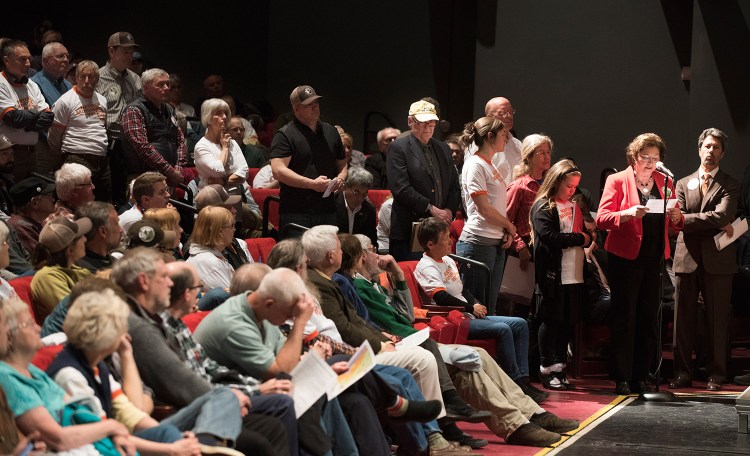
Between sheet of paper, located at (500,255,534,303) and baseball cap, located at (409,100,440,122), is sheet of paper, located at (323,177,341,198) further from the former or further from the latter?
sheet of paper, located at (500,255,534,303)

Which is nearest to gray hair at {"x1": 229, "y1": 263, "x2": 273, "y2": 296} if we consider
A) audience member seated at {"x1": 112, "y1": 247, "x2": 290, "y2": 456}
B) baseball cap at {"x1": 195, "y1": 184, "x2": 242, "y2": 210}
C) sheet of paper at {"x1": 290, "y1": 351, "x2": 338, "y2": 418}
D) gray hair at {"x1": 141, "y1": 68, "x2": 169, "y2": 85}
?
sheet of paper at {"x1": 290, "y1": 351, "x2": 338, "y2": 418}

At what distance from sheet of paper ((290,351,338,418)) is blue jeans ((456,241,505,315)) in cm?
295

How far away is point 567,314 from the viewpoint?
25.4 feet

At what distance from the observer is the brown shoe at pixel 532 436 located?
5.95 meters

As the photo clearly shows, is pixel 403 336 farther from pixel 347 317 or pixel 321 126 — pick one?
pixel 321 126

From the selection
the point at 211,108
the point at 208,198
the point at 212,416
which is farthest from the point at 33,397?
the point at 211,108

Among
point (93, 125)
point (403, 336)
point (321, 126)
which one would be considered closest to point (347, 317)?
point (403, 336)

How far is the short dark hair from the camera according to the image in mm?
6824

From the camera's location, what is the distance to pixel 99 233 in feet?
17.3

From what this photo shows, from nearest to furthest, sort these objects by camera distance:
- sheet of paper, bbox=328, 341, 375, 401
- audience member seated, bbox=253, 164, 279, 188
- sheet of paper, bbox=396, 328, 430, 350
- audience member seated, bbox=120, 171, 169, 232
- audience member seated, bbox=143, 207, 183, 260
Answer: sheet of paper, bbox=328, 341, 375, 401 → sheet of paper, bbox=396, 328, 430, 350 → audience member seated, bbox=143, 207, 183, 260 → audience member seated, bbox=120, 171, 169, 232 → audience member seated, bbox=253, 164, 279, 188

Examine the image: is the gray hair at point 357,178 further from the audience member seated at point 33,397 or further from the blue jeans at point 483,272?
the audience member seated at point 33,397

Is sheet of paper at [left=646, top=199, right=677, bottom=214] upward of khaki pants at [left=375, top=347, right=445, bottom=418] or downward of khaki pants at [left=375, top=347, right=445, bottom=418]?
upward

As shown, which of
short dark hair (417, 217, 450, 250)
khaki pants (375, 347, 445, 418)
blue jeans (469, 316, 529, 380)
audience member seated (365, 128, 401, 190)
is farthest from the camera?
audience member seated (365, 128, 401, 190)

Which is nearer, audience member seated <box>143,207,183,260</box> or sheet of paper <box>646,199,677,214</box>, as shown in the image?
audience member seated <box>143,207,183,260</box>
